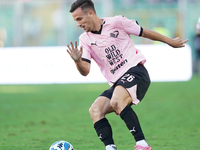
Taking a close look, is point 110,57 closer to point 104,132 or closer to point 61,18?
point 104,132

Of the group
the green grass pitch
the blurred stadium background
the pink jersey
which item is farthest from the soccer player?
the blurred stadium background

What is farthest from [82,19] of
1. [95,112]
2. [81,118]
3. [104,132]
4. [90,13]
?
[81,118]

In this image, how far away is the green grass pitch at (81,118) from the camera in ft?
17.1

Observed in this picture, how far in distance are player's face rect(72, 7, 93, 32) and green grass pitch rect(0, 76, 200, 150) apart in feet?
4.99

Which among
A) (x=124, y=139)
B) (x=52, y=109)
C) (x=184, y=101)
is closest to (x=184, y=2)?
(x=184, y=101)

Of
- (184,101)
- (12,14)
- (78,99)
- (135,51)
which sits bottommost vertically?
(135,51)

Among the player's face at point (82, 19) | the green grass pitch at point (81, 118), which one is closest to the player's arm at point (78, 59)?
the player's face at point (82, 19)

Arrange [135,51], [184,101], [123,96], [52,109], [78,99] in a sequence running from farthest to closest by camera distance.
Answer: [78,99]
[184,101]
[52,109]
[135,51]
[123,96]

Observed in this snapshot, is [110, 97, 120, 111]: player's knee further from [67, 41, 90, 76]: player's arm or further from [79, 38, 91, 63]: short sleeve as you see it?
[79, 38, 91, 63]: short sleeve

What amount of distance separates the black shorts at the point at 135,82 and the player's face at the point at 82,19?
0.66 m

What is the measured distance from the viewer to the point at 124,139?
5500 mm

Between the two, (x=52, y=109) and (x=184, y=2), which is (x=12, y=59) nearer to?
(x=52, y=109)

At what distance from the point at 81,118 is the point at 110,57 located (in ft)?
11.6

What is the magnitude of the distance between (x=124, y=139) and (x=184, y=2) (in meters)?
13.0
